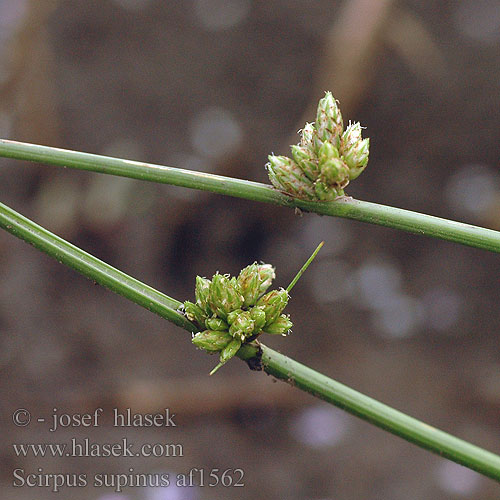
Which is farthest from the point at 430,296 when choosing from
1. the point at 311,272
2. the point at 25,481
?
the point at 25,481

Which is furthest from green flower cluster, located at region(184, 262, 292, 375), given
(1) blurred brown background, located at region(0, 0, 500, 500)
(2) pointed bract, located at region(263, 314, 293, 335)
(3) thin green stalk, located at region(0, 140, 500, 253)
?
(1) blurred brown background, located at region(0, 0, 500, 500)

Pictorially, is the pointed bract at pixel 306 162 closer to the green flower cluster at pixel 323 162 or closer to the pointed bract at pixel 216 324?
the green flower cluster at pixel 323 162

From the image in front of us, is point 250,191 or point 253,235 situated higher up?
point 253,235

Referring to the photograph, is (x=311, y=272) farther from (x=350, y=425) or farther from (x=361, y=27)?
(x=361, y=27)

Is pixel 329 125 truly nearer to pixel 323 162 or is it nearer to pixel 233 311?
pixel 323 162
